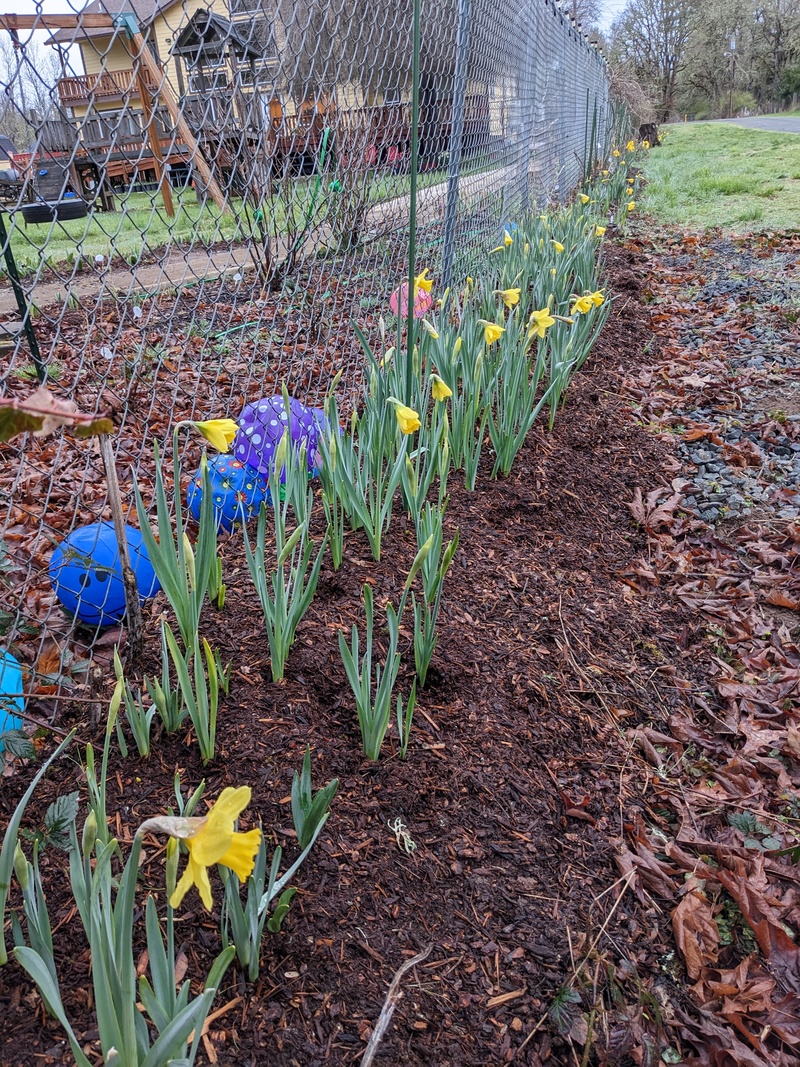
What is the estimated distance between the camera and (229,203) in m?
2.65

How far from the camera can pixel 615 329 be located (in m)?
5.00

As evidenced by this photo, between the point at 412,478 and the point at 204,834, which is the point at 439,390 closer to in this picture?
the point at 412,478

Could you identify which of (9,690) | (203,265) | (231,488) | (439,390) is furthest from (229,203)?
(203,265)

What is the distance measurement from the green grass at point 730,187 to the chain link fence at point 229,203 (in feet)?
11.7

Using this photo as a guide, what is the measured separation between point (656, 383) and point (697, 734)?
2.96 m

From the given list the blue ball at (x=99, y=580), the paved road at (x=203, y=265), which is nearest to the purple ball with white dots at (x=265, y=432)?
the blue ball at (x=99, y=580)

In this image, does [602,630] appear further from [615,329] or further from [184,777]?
[615,329]

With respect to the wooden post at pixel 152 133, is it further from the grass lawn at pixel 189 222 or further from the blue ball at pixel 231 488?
the blue ball at pixel 231 488

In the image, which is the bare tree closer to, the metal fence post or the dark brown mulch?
the metal fence post

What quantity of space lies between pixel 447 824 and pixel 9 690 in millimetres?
1064

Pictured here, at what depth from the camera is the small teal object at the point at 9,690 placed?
1426 millimetres

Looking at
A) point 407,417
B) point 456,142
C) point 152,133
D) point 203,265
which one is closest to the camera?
point 407,417

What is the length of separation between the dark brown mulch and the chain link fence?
0.54 metres

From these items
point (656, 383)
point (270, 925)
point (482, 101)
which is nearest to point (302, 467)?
point (270, 925)
